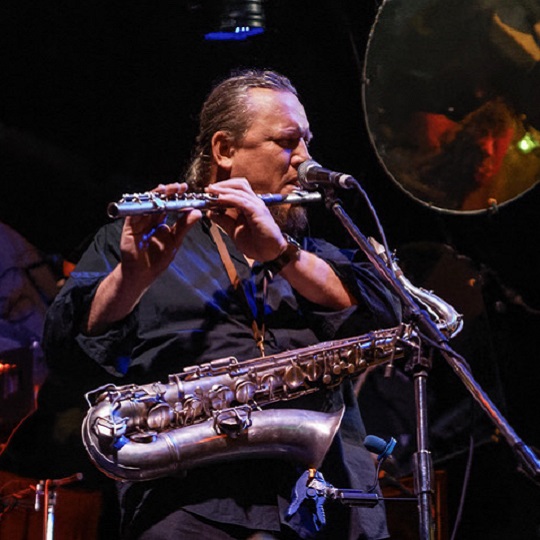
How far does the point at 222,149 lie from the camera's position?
2.74m

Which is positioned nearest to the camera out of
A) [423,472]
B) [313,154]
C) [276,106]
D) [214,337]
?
[423,472]

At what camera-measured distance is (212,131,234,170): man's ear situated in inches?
107

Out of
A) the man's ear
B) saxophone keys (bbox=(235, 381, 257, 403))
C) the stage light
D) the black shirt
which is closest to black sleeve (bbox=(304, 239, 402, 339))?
the black shirt

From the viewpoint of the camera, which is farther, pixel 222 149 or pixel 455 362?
pixel 222 149

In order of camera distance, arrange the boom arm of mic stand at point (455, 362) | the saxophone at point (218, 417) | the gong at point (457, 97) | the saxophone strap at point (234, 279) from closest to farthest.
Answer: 1. the boom arm of mic stand at point (455, 362)
2. the saxophone at point (218, 417)
3. the saxophone strap at point (234, 279)
4. the gong at point (457, 97)

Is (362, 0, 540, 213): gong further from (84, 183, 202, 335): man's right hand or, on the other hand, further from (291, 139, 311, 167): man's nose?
(84, 183, 202, 335): man's right hand

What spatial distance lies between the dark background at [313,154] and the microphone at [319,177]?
1.52 m

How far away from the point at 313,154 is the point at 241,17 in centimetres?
69

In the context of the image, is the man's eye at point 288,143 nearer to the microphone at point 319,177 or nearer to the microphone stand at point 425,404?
the microphone at point 319,177

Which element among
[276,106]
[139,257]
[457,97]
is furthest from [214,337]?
[457,97]

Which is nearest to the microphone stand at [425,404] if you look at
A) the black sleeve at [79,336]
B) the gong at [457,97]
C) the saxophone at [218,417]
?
the saxophone at [218,417]

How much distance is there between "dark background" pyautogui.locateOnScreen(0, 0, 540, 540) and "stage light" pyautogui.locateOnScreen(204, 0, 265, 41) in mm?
119

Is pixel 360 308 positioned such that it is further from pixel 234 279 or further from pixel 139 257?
pixel 139 257

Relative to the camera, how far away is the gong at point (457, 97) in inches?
138
